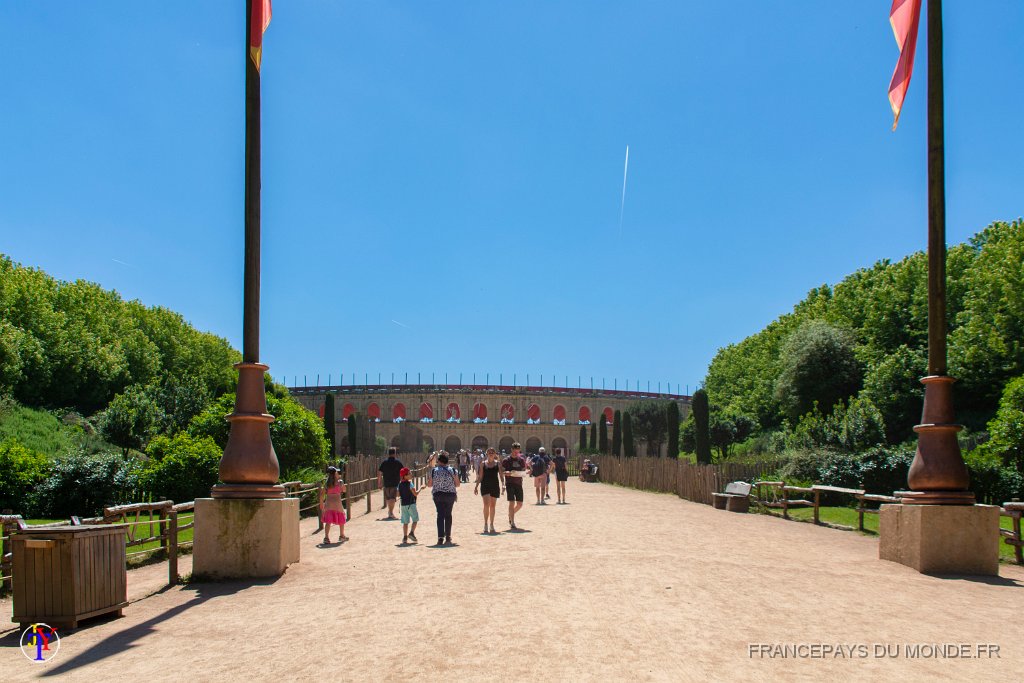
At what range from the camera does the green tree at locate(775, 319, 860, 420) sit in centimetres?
3666

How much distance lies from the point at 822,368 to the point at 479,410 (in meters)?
58.2

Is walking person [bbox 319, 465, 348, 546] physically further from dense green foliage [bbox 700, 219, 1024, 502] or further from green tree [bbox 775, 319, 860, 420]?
green tree [bbox 775, 319, 860, 420]

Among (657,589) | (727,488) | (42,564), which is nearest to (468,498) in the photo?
(727,488)

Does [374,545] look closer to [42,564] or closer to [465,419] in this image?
[42,564]

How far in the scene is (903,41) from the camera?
10227mm

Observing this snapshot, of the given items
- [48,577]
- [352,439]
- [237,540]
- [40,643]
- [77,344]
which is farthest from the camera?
[352,439]

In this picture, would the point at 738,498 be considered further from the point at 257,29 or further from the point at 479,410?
the point at 479,410

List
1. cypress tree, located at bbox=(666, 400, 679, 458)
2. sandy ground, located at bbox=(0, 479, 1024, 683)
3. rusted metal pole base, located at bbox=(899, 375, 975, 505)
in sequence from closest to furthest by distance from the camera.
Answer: sandy ground, located at bbox=(0, 479, 1024, 683)
rusted metal pole base, located at bbox=(899, 375, 975, 505)
cypress tree, located at bbox=(666, 400, 679, 458)

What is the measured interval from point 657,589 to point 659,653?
7.80 ft

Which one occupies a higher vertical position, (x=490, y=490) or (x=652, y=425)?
(x=490, y=490)

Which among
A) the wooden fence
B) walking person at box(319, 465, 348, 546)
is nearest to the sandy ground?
walking person at box(319, 465, 348, 546)

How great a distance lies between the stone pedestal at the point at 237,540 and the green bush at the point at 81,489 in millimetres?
12710

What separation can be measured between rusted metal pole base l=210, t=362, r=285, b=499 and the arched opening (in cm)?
8176

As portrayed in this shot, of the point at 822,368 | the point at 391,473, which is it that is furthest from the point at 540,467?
the point at 822,368
